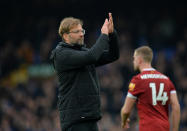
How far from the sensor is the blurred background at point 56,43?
37.4 feet

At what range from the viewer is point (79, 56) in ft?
14.9

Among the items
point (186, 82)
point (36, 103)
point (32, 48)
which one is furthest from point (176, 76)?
point (32, 48)

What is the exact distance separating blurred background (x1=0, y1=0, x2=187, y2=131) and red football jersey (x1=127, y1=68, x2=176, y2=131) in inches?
194

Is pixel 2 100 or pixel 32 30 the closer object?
pixel 2 100

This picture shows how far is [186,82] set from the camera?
1080 cm

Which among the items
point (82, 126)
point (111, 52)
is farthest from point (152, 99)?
point (82, 126)

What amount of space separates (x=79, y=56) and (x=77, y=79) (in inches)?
10.1

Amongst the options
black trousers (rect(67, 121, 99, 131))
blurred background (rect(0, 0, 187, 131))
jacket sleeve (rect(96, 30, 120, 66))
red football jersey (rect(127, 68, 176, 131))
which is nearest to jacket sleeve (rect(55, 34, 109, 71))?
jacket sleeve (rect(96, 30, 120, 66))

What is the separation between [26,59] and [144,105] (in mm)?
9762

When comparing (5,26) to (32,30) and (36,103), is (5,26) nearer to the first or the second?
(32,30)

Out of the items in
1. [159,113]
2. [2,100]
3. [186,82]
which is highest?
[159,113]

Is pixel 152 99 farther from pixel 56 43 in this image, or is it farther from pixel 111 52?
pixel 56 43

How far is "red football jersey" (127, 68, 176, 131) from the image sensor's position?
5129 millimetres

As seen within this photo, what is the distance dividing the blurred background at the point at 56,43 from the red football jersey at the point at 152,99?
4.93 meters
